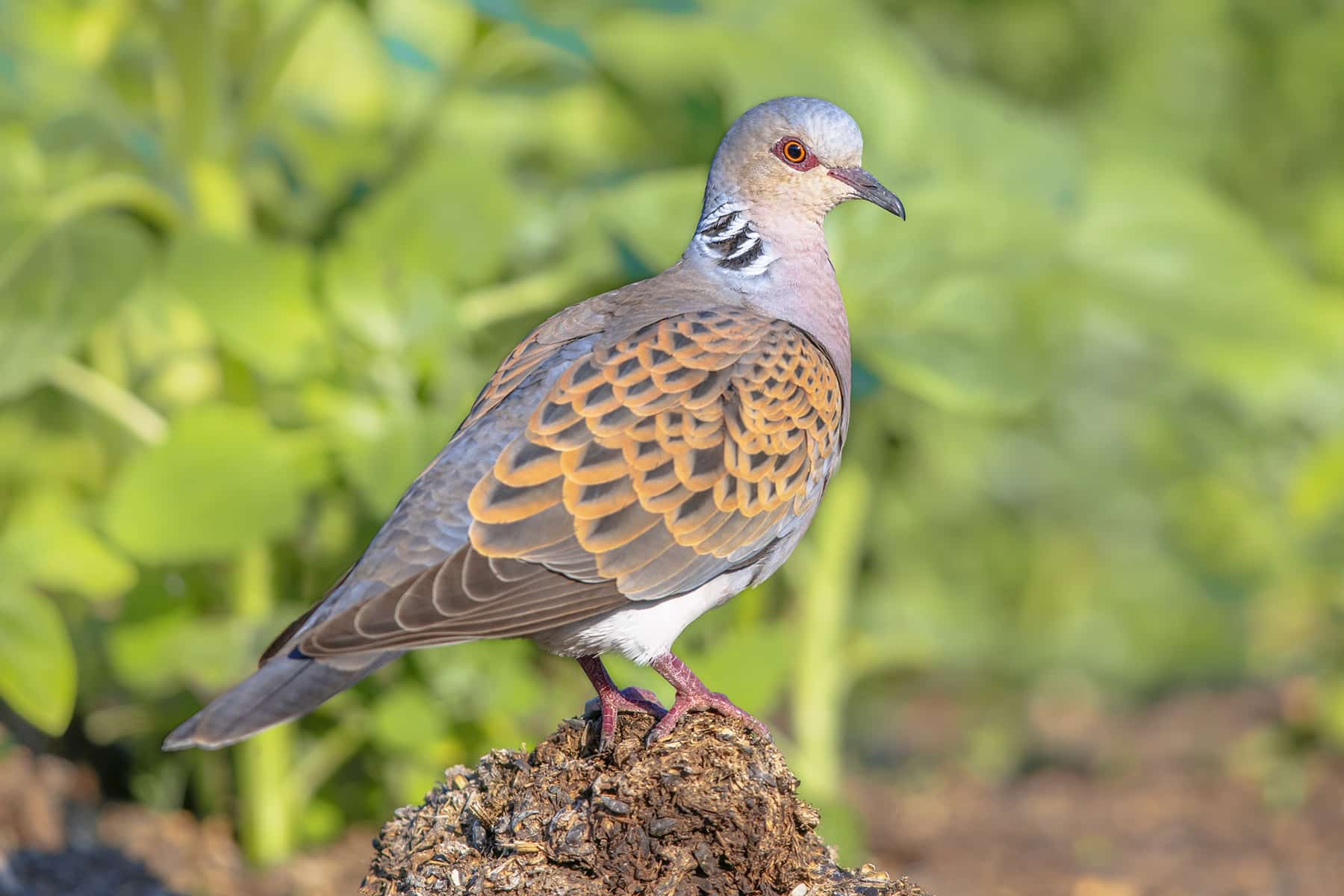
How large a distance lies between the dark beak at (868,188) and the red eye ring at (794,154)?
53mm

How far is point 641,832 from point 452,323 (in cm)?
203

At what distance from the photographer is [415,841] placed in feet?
9.67

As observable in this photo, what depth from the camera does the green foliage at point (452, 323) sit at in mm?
4336

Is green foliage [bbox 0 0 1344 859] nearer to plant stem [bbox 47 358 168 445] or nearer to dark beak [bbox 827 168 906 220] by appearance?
plant stem [bbox 47 358 168 445]

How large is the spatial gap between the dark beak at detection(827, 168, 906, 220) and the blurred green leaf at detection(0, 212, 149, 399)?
6.17ft

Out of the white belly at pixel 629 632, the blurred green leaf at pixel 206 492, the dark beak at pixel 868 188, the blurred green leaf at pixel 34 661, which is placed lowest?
the blurred green leaf at pixel 34 661

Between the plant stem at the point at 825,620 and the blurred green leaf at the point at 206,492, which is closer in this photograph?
the blurred green leaf at the point at 206,492

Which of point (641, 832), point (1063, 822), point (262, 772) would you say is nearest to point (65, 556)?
point (262, 772)

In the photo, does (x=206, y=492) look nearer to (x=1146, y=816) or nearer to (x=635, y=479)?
(x=635, y=479)

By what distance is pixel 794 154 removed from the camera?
3.67 m

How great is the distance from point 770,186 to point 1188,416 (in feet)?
16.0

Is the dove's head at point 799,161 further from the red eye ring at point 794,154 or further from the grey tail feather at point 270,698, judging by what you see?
the grey tail feather at point 270,698

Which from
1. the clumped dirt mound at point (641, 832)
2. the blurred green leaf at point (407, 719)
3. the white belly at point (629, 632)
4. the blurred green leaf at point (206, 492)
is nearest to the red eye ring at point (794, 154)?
the white belly at point (629, 632)

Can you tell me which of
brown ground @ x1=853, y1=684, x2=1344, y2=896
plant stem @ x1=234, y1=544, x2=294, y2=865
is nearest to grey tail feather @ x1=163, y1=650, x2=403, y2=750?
plant stem @ x1=234, y1=544, x2=294, y2=865
